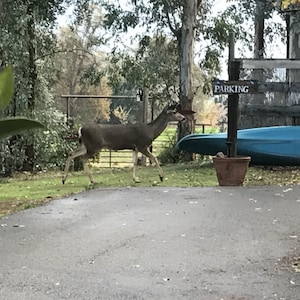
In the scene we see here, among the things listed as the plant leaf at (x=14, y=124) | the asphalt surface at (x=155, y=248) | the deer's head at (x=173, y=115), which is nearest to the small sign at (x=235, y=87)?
the deer's head at (x=173, y=115)

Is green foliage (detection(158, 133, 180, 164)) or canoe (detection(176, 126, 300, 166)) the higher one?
canoe (detection(176, 126, 300, 166))

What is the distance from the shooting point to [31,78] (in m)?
17.1

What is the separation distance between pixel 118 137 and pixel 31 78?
225 inches

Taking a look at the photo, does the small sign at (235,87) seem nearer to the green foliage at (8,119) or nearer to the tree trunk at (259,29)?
the tree trunk at (259,29)

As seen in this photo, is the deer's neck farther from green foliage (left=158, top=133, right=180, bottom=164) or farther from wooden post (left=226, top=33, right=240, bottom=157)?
green foliage (left=158, top=133, right=180, bottom=164)

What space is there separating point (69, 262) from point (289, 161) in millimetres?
8692

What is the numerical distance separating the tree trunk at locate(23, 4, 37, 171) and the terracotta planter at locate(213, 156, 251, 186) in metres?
7.52

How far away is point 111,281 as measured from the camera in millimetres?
4699

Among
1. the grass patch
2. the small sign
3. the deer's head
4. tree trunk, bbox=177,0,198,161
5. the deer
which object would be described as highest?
tree trunk, bbox=177,0,198,161

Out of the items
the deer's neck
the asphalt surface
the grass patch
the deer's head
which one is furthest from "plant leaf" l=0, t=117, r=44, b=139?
the deer's head

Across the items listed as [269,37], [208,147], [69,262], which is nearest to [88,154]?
[208,147]

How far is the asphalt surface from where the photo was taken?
14.8 feet

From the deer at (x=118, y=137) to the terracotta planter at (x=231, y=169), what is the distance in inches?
73.5

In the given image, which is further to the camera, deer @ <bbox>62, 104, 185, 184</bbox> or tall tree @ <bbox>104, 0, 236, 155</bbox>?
tall tree @ <bbox>104, 0, 236, 155</bbox>
